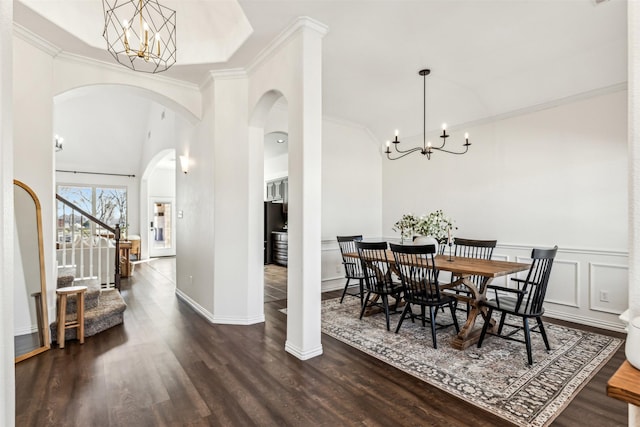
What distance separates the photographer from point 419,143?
569 cm

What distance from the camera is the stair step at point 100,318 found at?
327 cm

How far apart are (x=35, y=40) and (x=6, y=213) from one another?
3303 millimetres

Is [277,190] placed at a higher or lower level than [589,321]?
higher

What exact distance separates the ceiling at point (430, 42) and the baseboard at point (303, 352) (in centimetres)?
302

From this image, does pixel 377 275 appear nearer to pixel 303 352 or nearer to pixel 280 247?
pixel 303 352

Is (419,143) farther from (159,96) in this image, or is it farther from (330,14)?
(159,96)

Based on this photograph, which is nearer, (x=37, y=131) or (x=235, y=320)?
(x=37, y=131)

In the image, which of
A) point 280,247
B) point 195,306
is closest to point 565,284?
point 195,306

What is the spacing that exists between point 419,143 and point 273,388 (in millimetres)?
4725

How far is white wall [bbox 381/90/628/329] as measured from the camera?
3631 mm

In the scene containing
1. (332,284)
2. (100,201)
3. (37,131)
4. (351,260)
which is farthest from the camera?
(100,201)

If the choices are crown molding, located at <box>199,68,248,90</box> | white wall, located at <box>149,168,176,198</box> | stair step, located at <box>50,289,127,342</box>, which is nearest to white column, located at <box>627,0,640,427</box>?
crown molding, located at <box>199,68,248,90</box>

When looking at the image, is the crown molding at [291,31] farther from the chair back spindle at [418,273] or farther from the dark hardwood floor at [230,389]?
the dark hardwood floor at [230,389]

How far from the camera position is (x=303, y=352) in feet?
9.33
